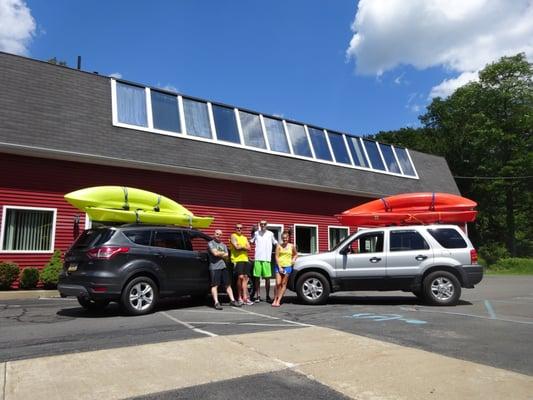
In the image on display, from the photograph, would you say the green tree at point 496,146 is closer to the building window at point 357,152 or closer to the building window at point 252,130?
the building window at point 357,152

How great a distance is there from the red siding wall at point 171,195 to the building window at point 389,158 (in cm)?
360

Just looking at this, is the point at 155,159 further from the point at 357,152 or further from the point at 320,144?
the point at 357,152

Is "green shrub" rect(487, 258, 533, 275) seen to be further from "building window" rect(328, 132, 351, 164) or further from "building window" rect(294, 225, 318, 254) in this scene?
"building window" rect(294, 225, 318, 254)

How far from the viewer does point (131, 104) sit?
50.3 ft

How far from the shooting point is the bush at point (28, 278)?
11.8m

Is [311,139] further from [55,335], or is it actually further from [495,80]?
[495,80]

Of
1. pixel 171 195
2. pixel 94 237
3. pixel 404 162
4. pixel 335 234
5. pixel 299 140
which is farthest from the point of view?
pixel 404 162

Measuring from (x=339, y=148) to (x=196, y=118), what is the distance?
7.27 metres

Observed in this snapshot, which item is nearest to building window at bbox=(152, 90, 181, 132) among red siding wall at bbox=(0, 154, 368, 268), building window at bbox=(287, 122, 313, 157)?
red siding wall at bbox=(0, 154, 368, 268)

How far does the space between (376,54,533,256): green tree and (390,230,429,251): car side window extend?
33.5m

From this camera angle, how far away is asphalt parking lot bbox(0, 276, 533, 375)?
20.1 ft

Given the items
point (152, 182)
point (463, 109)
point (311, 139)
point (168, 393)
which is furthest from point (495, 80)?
point (168, 393)

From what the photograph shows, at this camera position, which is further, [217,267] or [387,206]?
[387,206]

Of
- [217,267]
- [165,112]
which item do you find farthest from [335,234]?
[217,267]
